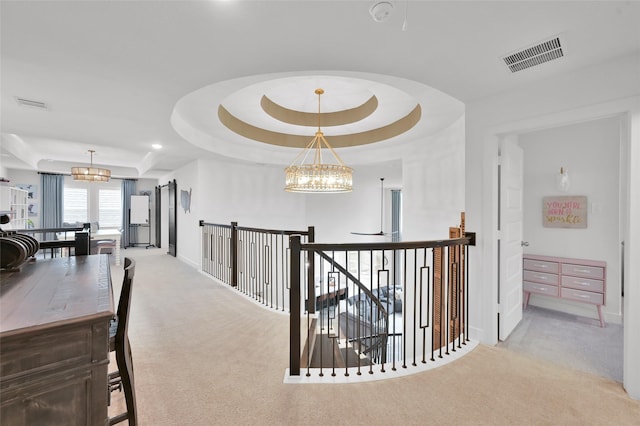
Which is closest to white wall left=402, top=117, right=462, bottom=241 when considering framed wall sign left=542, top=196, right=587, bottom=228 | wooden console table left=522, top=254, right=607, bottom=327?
wooden console table left=522, top=254, right=607, bottom=327

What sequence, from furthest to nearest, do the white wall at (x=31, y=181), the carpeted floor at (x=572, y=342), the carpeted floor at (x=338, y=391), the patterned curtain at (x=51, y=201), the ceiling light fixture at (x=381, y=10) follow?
1. the patterned curtain at (x=51, y=201)
2. the white wall at (x=31, y=181)
3. the carpeted floor at (x=572, y=342)
4. the carpeted floor at (x=338, y=391)
5. the ceiling light fixture at (x=381, y=10)

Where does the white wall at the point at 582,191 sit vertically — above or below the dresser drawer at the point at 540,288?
above

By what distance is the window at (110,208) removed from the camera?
30.9ft

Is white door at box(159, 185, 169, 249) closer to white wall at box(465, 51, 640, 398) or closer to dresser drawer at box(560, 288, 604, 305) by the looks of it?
white wall at box(465, 51, 640, 398)

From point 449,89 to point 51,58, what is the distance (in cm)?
327

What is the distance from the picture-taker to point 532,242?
4109 millimetres

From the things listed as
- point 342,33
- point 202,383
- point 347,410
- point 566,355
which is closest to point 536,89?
point 342,33

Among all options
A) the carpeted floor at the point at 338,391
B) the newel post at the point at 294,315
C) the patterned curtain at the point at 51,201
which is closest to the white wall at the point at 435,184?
the carpeted floor at the point at 338,391

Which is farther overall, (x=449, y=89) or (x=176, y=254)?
(x=176, y=254)

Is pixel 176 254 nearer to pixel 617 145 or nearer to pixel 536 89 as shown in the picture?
pixel 536 89

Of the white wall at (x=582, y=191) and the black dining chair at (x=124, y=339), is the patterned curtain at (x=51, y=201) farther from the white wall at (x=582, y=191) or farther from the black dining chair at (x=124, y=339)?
the white wall at (x=582, y=191)

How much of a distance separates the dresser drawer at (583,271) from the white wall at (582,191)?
0.37m

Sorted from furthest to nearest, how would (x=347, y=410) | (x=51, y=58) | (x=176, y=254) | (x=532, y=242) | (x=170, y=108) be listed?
(x=176, y=254)
(x=532, y=242)
(x=170, y=108)
(x=51, y=58)
(x=347, y=410)

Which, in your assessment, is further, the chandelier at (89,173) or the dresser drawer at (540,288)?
the chandelier at (89,173)
